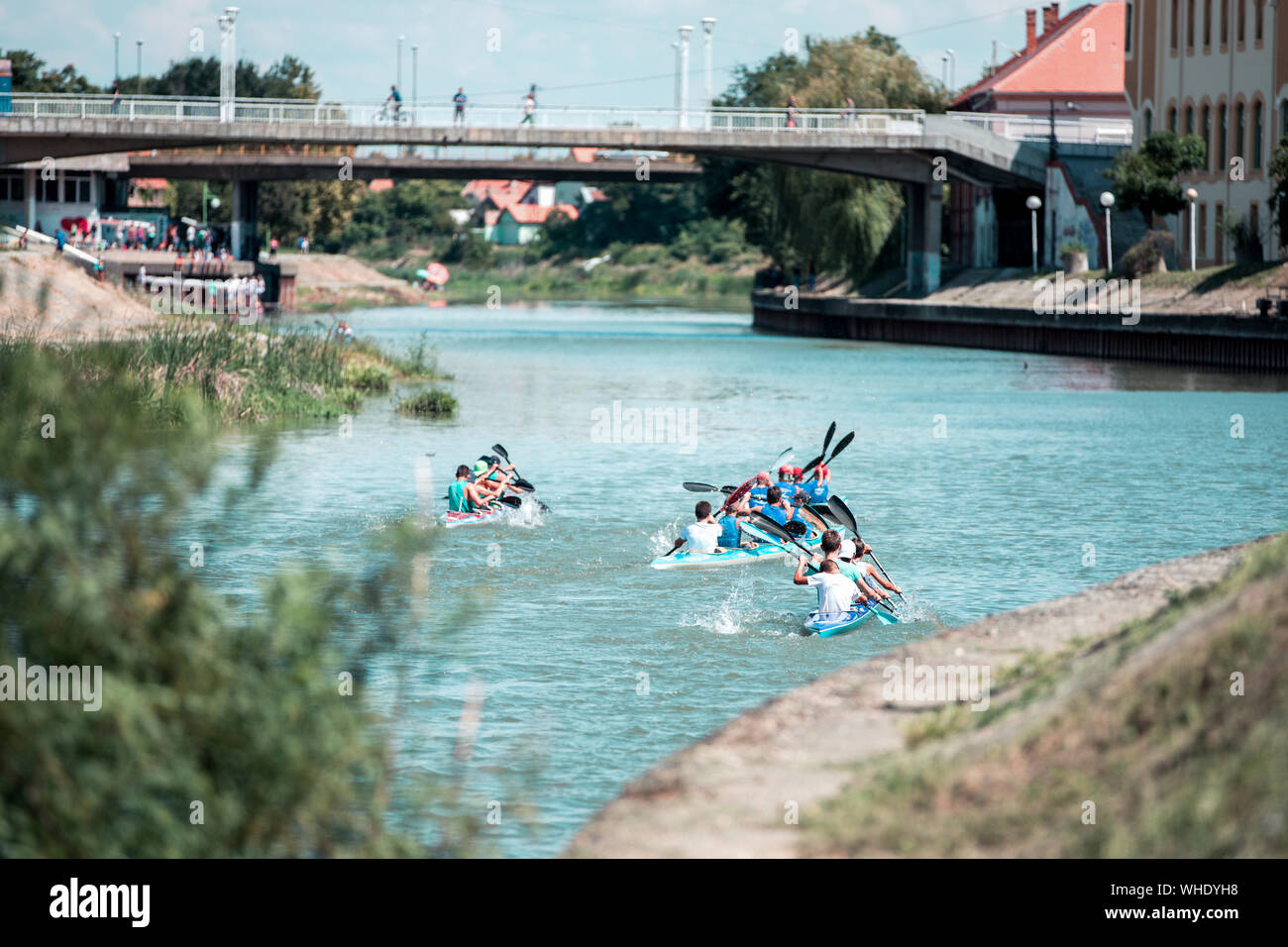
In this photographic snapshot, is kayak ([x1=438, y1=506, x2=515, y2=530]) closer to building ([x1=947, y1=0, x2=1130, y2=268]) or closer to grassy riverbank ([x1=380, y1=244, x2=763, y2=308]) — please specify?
building ([x1=947, y1=0, x2=1130, y2=268])

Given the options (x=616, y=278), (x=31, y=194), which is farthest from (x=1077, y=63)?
(x=616, y=278)

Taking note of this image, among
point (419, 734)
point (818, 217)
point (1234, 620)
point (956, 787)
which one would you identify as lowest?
point (419, 734)

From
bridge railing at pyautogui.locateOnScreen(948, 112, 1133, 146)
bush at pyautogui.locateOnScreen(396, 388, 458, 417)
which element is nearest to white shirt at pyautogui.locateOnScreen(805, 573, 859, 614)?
bush at pyautogui.locateOnScreen(396, 388, 458, 417)

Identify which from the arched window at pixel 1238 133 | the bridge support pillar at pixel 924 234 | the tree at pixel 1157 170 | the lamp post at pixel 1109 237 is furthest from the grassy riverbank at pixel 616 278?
the arched window at pixel 1238 133

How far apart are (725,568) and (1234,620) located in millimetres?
14159

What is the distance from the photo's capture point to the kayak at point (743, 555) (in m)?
22.3

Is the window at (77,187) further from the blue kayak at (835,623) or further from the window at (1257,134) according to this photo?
the blue kayak at (835,623)

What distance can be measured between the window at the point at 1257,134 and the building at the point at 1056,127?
7.05 meters

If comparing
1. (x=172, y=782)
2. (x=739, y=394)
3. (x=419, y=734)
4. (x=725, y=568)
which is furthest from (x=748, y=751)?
A: (x=739, y=394)

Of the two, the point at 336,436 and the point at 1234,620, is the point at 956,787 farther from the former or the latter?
the point at 336,436

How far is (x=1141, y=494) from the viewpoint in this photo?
96.1 feet

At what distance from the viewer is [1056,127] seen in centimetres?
7631

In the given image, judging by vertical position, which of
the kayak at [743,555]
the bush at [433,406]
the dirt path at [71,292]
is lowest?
the kayak at [743,555]

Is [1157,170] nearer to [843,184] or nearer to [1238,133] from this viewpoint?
[1238,133]
